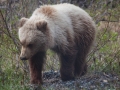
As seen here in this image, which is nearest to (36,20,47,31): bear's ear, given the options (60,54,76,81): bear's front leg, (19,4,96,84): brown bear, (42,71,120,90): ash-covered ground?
(19,4,96,84): brown bear

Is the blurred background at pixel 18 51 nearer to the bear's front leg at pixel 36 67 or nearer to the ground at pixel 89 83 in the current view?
the bear's front leg at pixel 36 67

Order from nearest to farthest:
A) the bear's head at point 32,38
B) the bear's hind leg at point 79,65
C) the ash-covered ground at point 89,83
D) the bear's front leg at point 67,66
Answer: the ash-covered ground at point 89,83, the bear's head at point 32,38, the bear's front leg at point 67,66, the bear's hind leg at point 79,65

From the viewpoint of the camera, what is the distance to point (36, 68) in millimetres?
6938

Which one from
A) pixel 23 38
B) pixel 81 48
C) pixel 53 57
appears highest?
pixel 23 38

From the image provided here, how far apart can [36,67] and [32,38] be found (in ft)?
2.49

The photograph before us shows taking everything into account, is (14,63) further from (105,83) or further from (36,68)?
(105,83)

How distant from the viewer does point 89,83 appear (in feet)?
21.3

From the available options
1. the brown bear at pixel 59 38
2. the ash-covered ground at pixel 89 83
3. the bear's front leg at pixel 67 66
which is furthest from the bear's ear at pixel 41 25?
the ash-covered ground at pixel 89 83

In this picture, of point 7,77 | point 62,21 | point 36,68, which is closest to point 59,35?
point 62,21

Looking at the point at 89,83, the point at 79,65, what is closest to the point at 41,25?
the point at 89,83

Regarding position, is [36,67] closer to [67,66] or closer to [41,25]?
[67,66]

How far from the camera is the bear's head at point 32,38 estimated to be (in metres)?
6.39

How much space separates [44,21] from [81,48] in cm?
124

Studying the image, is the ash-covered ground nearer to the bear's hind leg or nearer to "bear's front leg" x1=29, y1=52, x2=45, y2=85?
"bear's front leg" x1=29, y1=52, x2=45, y2=85
